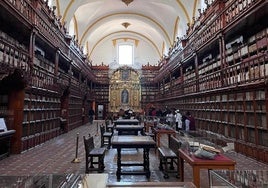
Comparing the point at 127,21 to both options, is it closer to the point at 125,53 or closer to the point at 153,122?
the point at 125,53

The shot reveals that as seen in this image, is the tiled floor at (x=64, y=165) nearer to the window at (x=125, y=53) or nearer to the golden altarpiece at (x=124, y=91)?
the golden altarpiece at (x=124, y=91)

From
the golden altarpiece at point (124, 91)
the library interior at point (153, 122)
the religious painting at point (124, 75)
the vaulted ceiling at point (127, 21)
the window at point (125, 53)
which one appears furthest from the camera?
the window at point (125, 53)

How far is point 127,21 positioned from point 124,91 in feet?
24.6

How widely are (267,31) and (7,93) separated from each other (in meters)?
8.21

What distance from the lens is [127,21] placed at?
23531 mm

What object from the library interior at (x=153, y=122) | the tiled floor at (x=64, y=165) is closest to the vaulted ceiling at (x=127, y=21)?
the library interior at (x=153, y=122)

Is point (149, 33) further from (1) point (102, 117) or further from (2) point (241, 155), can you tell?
(2) point (241, 155)

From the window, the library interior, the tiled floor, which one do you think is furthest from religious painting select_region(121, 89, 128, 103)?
the tiled floor

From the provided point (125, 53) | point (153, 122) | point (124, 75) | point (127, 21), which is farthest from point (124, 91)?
point (153, 122)

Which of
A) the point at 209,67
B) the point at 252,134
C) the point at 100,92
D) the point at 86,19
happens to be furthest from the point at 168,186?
the point at 100,92

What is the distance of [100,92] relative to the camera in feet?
82.3

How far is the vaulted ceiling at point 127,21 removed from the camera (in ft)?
50.2

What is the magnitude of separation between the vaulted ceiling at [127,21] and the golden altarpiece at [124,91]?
3425 millimetres

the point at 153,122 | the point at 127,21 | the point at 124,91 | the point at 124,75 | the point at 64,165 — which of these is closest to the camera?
the point at 64,165
